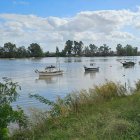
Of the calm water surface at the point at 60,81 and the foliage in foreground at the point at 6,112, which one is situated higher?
the foliage in foreground at the point at 6,112

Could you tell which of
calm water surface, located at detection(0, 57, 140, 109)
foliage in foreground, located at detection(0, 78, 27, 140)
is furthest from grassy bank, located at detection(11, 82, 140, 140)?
calm water surface, located at detection(0, 57, 140, 109)

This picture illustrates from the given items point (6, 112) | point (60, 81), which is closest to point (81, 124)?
point (6, 112)

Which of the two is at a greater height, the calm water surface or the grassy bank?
the grassy bank

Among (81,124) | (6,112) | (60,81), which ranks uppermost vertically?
(6,112)

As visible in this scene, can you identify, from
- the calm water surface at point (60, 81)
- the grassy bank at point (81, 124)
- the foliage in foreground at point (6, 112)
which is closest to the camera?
the foliage in foreground at point (6, 112)

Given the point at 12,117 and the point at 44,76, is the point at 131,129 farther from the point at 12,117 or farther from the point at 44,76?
the point at 44,76

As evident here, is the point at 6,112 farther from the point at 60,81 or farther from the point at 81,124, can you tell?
the point at 60,81

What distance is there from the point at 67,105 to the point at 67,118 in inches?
113

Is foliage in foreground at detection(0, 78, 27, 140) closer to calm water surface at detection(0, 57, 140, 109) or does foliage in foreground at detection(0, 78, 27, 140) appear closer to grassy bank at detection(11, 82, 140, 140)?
grassy bank at detection(11, 82, 140, 140)

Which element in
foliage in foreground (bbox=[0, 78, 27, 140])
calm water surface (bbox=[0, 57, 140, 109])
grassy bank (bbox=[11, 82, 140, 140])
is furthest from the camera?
calm water surface (bbox=[0, 57, 140, 109])

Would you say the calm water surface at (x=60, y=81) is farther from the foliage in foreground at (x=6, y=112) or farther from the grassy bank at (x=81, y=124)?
the foliage in foreground at (x=6, y=112)

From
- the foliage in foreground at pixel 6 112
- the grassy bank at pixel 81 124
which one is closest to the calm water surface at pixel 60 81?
the grassy bank at pixel 81 124

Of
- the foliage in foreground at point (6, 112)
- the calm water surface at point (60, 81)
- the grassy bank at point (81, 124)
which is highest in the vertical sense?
the foliage in foreground at point (6, 112)

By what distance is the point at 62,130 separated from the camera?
10.7 meters
